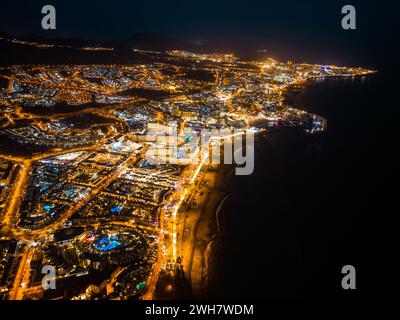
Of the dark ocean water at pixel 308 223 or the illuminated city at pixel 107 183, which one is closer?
the illuminated city at pixel 107 183

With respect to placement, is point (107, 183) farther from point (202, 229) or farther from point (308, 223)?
point (308, 223)

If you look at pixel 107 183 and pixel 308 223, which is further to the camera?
pixel 107 183

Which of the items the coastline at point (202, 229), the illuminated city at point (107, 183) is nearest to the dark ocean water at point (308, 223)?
the coastline at point (202, 229)

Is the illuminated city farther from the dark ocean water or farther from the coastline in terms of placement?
the dark ocean water

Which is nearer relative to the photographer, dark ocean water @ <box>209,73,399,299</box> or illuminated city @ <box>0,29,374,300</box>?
illuminated city @ <box>0,29,374,300</box>

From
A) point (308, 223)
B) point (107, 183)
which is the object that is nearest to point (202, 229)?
point (308, 223)

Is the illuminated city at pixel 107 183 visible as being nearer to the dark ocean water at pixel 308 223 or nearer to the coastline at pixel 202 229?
the coastline at pixel 202 229

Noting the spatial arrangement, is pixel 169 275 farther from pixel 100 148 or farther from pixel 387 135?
pixel 387 135

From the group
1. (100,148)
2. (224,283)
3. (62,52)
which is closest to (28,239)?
(224,283)

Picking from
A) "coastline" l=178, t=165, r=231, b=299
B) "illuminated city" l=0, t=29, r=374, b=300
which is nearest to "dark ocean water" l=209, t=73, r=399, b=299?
"coastline" l=178, t=165, r=231, b=299
